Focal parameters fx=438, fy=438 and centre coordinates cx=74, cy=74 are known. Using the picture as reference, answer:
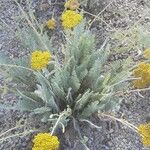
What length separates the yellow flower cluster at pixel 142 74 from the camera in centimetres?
187

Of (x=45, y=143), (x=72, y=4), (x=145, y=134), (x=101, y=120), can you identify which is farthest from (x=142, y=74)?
(x=45, y=143)

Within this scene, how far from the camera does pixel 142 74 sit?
6.21ft

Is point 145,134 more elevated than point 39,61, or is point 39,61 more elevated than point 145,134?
point 39,61

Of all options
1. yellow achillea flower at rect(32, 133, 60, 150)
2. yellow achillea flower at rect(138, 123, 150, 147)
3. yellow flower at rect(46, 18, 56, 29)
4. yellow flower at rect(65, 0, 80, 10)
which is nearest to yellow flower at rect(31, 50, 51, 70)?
yellow achillea flower at rect(32, 133, 60, 150)

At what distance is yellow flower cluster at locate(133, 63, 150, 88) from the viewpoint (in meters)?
1.87

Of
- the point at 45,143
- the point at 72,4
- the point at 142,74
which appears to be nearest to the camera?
the point at 45,143

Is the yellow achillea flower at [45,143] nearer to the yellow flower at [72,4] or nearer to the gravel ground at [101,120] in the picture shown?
the gravel ground at [101,120]

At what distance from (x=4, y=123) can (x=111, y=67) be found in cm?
59

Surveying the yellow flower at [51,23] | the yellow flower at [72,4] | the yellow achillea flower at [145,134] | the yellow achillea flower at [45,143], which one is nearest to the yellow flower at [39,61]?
the yellow achillea flower at [45,143]

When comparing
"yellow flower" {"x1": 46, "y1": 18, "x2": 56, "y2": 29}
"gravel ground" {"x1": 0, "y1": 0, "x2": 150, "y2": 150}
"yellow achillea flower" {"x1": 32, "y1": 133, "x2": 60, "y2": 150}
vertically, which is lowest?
"gravel ground" {"x1": 0, "y1": 0, "x2": 150, "y2": 150}

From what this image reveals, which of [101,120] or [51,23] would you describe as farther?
[51,23]

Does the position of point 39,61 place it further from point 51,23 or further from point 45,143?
point 51,23

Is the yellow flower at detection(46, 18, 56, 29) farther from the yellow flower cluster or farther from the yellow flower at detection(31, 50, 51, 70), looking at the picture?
the yellow flower at detection(31, 50, 51, 70)

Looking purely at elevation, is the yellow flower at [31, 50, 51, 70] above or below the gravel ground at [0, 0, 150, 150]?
above
